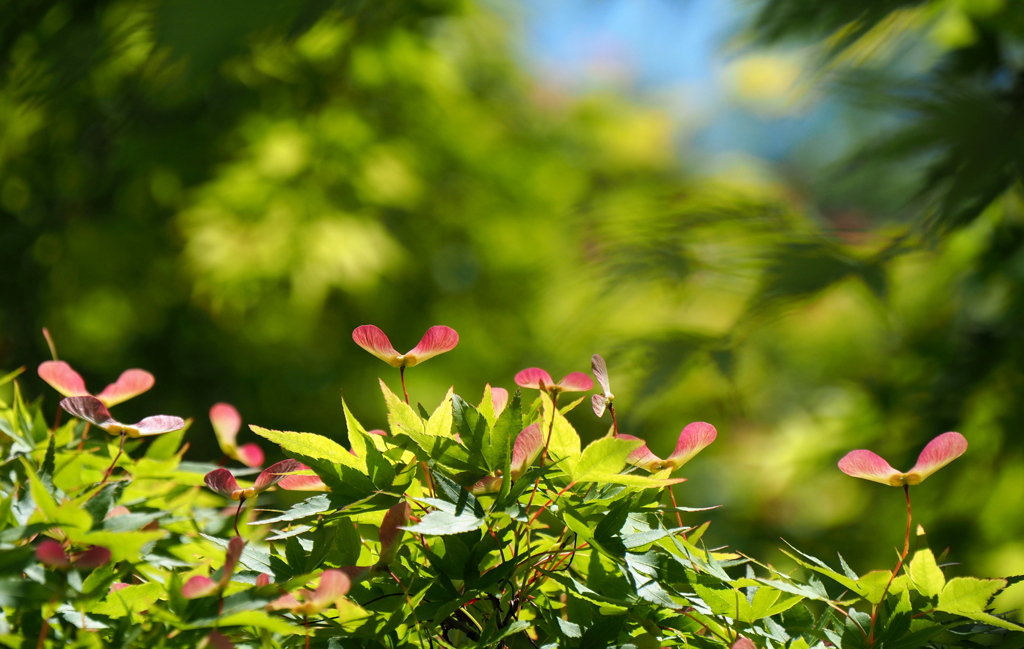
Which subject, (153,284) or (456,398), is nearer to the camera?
(456,398)

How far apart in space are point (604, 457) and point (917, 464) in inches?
6.9

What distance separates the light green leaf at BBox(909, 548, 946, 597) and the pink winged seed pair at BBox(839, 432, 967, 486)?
0.04 metres

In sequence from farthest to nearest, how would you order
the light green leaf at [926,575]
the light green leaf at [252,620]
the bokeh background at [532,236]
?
the bokeh background at [532,236]
the light green leaf at [926,575]
the light green leaf at [252,620]

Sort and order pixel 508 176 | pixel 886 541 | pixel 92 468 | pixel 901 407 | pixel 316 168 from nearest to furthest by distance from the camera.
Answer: pixel 92 468 < pixel 901 407 < pixel 886 541 < pixel 316 168 < pixel 508 176

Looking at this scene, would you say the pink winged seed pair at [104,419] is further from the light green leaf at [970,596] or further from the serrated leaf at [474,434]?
the light green leaf at [970,596]

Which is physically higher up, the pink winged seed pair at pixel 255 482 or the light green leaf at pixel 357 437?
the light green leaf at pixel 357 437

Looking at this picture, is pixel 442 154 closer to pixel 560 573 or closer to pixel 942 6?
pixel 942 6

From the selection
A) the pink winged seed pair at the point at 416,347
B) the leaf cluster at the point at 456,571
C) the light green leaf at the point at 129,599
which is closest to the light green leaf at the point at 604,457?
the leaf cluster at the point at 456,571

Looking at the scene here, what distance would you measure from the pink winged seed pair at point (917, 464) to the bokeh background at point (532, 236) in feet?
0.96

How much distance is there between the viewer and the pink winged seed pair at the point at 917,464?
39 cm

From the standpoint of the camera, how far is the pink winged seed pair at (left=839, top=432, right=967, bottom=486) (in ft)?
1.29

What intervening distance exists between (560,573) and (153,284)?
2.82m

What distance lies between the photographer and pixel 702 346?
793 mm

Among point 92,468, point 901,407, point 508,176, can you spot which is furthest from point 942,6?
point 508,176
